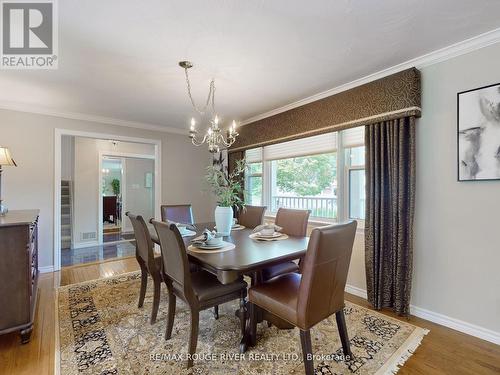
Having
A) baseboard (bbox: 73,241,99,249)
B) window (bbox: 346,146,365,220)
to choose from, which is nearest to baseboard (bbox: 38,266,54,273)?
baseboard (bbox: 73,241,99,249)

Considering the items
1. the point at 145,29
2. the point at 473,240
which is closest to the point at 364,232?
the point at 473,240

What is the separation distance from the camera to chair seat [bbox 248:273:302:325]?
1.57 metres

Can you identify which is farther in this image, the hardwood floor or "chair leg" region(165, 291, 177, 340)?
"chair leg" region(165, 291, 177, 340)

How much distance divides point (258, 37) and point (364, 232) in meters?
2.17

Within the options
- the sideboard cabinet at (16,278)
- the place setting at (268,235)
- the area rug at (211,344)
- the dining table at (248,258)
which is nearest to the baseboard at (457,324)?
the area rug at (211,344)

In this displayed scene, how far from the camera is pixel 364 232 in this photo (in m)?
2.73

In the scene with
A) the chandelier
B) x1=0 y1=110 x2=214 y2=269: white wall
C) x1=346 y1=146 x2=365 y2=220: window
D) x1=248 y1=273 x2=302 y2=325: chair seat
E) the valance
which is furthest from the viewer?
x1=0 y1=110 x2=214 y2=269: white wall

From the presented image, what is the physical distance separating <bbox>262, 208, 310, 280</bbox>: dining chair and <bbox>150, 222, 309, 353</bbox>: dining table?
30 centimetres

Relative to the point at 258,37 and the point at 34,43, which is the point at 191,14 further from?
the point at 34,43

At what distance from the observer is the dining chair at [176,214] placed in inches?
126

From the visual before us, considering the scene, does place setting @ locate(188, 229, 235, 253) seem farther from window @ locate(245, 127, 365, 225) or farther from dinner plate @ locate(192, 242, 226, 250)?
window @ locate(245, 127, 365, 225)

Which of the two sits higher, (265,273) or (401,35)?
(401,35)

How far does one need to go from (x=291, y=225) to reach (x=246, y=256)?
3.52ft

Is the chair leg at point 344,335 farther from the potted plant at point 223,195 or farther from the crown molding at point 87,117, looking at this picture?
the crown molding at point 87,117
